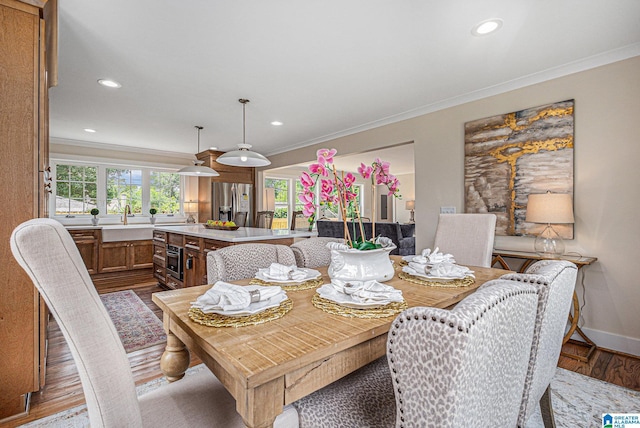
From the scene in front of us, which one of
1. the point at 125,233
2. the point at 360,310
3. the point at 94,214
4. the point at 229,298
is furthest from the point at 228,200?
the point at 360,310

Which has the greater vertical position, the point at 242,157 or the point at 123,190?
the point at 242,157

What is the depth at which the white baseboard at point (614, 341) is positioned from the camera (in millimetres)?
2283

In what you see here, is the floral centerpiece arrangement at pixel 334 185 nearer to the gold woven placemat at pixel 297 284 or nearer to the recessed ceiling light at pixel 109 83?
the gold woven placemat at pixel 297 284

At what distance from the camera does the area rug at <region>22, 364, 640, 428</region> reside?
1.57 metres

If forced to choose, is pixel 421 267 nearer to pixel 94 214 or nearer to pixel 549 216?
pixel 549 216

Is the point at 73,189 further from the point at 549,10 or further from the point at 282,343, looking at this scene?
the point at 549,10

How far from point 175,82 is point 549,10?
2950 millimetres

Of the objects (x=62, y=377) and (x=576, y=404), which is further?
(x=62, y=377)

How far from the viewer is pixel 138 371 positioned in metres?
2.06

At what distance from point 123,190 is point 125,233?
1107mm

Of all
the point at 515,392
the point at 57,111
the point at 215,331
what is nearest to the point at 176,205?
the point at 57,111

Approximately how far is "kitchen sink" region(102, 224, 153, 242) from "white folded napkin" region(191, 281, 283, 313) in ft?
15.5

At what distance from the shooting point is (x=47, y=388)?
6.20ft

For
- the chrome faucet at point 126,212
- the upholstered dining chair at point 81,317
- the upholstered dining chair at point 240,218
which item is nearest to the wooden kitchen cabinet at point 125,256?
the chrome faucet at point 126,212
